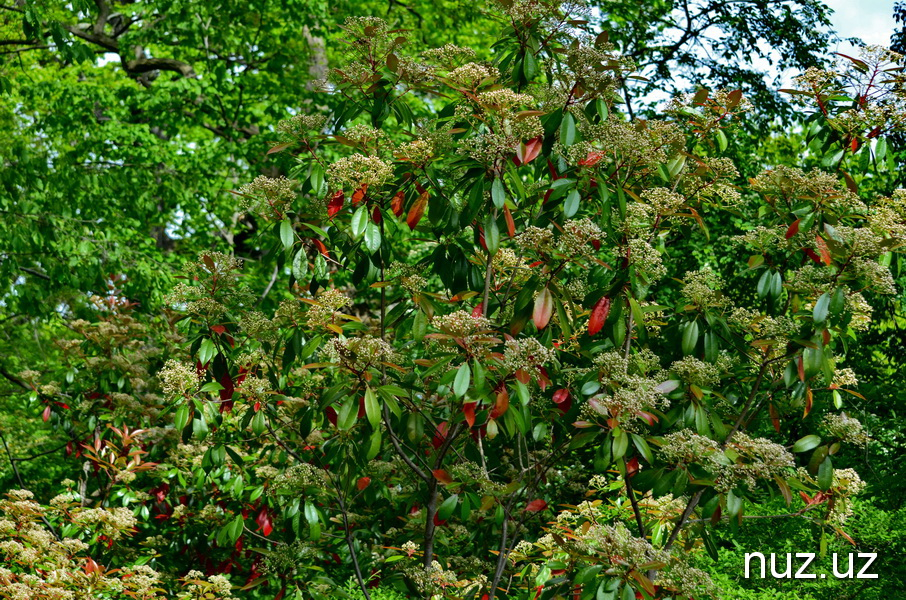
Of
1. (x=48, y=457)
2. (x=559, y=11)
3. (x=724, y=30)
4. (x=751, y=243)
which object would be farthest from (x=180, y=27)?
(x=751, y=243)

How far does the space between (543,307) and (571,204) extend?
402 millimetres

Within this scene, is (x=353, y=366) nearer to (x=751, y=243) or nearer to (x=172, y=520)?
(x=751, y=243)

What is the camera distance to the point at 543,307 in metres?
2.45

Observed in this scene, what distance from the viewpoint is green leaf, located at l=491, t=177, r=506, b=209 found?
2.57 metres

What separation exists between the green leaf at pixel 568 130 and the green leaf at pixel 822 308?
916 mm

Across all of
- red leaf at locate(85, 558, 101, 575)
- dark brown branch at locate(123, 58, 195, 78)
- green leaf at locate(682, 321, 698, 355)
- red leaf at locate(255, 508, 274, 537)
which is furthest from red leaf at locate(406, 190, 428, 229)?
dark brown branch at locate(123, 58, 195, 78)

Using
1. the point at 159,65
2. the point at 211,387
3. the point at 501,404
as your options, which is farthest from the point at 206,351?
the point at 159,65

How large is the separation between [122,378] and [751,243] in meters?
4.10

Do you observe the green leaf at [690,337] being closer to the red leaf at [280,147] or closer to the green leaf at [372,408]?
the green leaf at [372,408]

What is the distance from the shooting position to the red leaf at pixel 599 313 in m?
2.59

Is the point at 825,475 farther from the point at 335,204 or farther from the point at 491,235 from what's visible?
the point at 335,204

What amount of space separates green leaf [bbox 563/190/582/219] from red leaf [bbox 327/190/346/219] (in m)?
0.79


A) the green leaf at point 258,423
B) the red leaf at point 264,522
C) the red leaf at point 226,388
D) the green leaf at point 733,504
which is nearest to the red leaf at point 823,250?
the green leaf at point 733,504

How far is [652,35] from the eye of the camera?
880 centimetres
